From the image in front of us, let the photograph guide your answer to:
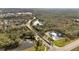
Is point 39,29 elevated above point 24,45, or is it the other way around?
point 39,29

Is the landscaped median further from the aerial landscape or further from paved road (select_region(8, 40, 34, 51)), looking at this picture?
paved road (select_region(8, 40, 34, 51))

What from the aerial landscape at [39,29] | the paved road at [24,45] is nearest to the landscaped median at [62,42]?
the aerial landscape at [39,29]

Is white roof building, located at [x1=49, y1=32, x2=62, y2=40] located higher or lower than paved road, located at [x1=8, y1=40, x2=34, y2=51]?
higher

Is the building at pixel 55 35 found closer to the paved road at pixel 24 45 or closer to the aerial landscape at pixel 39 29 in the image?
the aerial landscape at pixel 39 29

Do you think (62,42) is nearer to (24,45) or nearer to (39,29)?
(39,29)

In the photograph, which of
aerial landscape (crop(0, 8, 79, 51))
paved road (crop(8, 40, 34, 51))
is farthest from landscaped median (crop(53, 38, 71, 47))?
paved road (crop(8, 40, 34, 51))

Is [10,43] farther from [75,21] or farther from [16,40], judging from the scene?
[75,21]

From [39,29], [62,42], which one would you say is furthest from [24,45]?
[62,42]

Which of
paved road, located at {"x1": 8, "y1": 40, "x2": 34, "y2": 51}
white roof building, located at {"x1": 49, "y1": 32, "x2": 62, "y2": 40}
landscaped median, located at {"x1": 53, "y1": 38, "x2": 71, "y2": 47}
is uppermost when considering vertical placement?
white roof building, located at {"x1": 49, "y1": 32, "x2": 62, "y2": 40}
